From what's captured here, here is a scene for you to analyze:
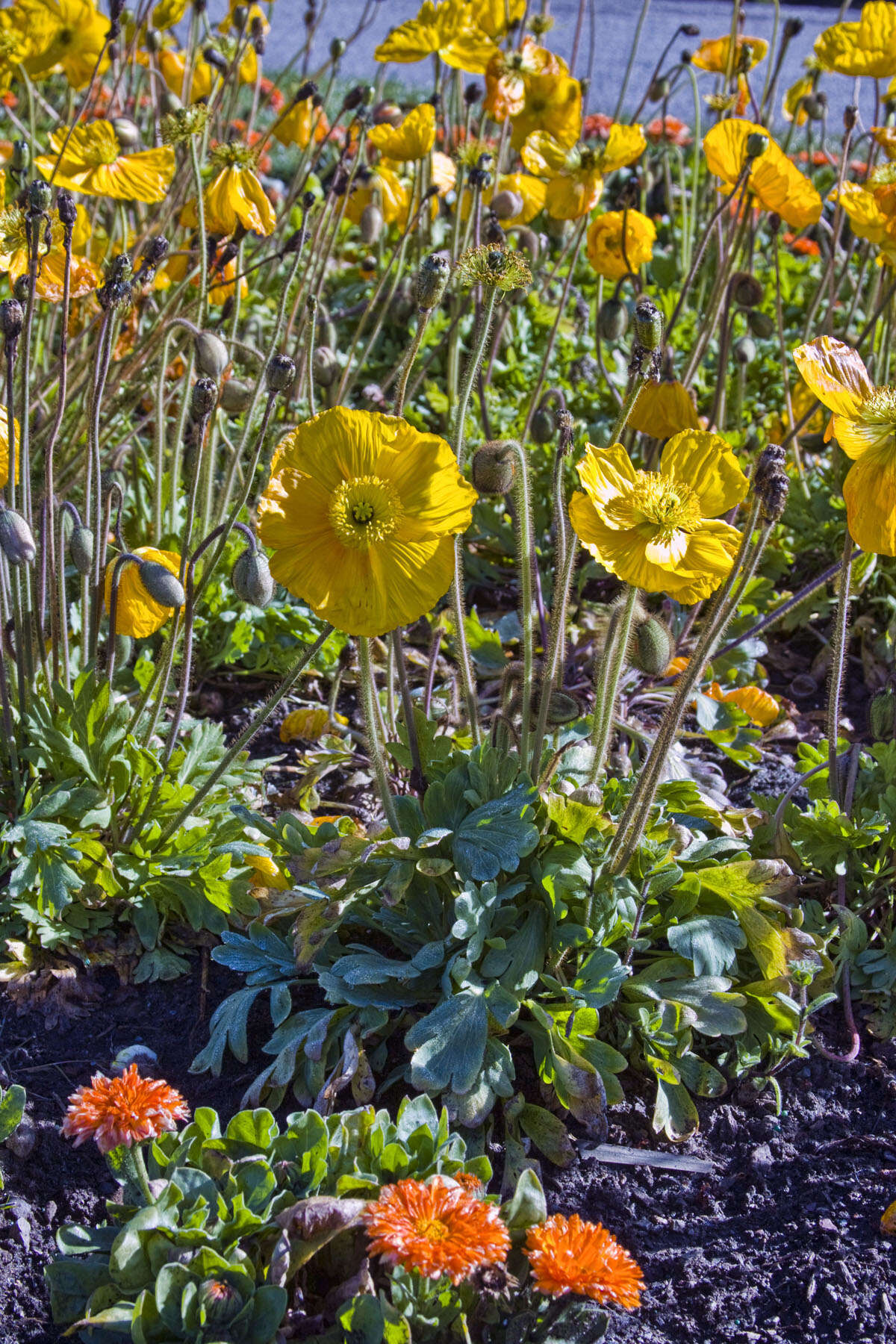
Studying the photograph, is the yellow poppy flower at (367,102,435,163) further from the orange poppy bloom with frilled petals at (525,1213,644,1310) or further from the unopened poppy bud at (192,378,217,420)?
the orange poppy bloom with frilled petals at (525,1213,644,1310)

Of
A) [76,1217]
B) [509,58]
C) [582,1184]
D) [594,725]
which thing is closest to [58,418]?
[594,725]

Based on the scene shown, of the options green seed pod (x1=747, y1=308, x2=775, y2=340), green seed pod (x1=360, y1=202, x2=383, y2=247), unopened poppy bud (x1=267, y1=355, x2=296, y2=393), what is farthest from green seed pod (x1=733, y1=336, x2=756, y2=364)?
unopened poppy bud (x1=267, y1=355, x2=296, y2=393)

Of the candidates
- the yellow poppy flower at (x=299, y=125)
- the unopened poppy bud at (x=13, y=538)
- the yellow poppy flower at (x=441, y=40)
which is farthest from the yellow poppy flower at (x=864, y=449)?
the yellow poppy flower at (x=299, y=125)

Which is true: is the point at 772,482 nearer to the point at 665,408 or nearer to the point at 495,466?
the point at 495,466

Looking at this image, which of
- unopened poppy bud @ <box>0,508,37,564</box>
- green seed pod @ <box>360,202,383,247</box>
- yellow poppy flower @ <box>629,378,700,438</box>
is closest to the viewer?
unopened poppy bud @ <box>0,508,37,564</box>

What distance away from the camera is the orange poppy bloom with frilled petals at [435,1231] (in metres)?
1.24

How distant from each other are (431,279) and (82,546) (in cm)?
69

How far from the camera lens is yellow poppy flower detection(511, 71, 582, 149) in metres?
3.09

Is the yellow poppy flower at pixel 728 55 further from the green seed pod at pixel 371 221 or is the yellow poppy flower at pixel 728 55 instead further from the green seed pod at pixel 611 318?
the green seed pod at pixel 371 221

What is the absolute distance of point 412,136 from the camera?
10.0ft

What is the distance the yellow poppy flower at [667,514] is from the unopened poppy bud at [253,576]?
46cm

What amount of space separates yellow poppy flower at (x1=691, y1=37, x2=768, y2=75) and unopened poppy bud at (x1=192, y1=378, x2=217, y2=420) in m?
2.08

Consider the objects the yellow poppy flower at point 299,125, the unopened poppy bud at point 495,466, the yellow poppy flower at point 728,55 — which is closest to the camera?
the unopened poppy bud at point 495,466

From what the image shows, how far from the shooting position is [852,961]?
200cm
